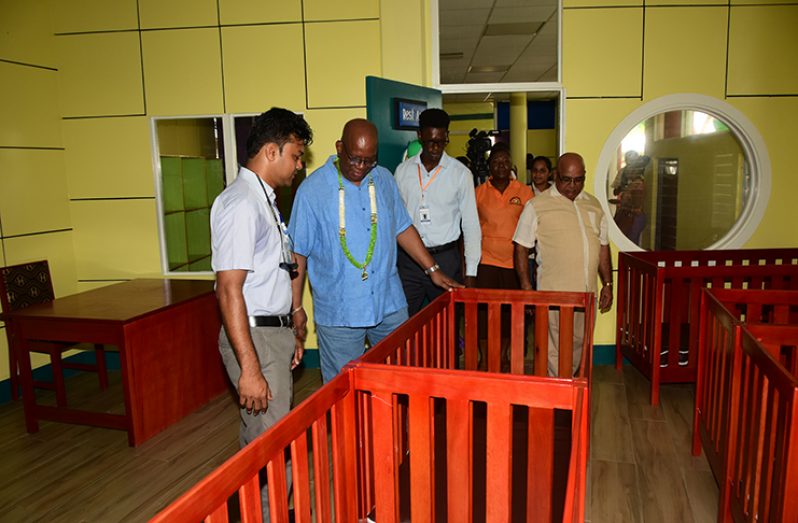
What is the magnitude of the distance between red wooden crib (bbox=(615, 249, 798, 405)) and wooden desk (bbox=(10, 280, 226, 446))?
3012 mm

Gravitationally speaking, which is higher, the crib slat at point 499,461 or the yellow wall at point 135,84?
the yellow wall at point 135,84

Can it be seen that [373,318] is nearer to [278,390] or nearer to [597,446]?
[278,390]

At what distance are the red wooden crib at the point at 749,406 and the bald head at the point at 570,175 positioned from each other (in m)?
1.00

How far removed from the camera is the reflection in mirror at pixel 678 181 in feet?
16.1

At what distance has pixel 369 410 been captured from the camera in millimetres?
1973

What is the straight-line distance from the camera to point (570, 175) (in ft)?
12.1

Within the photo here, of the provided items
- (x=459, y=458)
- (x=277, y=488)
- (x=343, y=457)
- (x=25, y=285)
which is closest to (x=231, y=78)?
(x=25, y=285)

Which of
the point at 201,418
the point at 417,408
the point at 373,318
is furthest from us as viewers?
the point at 201,418

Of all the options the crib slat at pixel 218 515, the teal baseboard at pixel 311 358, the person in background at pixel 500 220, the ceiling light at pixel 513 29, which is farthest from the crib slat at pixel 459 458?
the ceiling light at pixel 513 29

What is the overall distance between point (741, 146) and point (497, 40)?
454 centimetres

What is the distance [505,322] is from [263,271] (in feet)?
10.6

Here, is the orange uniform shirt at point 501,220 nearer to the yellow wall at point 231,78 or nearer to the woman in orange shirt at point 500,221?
the woman in orange shirt at point 500,221

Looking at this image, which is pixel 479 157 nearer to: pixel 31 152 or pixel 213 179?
pixel 213 179

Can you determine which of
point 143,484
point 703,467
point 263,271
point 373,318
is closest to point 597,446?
point 703,467
